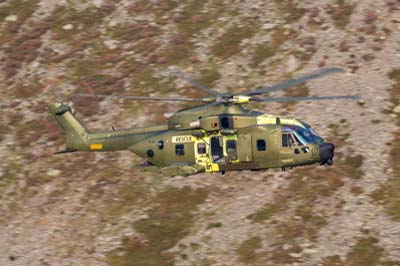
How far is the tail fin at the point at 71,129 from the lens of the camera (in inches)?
1163

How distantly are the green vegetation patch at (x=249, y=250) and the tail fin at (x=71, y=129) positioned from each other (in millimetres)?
7037

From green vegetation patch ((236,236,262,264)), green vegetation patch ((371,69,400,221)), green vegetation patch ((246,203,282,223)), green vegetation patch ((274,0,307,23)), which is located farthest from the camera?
green vegetation patch ((274,0,307,23))

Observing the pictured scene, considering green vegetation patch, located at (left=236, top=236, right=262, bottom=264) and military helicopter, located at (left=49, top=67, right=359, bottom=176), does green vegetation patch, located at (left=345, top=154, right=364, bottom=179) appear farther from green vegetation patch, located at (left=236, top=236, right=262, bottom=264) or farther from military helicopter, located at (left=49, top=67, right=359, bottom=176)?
green vegetation patch, located at (left=236, top=236, right=262, bottom=264)

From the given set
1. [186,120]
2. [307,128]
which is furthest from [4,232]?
[307,128]

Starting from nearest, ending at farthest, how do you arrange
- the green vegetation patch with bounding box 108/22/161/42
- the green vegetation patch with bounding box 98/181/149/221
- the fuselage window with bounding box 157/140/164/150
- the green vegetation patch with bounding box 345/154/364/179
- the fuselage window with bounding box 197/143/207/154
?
the fuselage window with bounding box 197/143/207/154
the fuselage window with bounding box 157/140/164/150
the green vegetation patch with bounding box 345/154/364/179
the green vegetation patch with bounding box 98/181/149/221
the green vegetation patch with bounding box 108/22/161/42

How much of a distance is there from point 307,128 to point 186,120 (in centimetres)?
435

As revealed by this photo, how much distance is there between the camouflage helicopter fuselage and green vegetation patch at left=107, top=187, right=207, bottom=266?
3.86m

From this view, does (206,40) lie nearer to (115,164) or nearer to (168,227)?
(115,164)

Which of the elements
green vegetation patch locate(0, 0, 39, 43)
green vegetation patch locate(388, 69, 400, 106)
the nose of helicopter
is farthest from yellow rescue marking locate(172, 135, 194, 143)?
Result: green vegetation patch locate(0, 0, 39, 43)

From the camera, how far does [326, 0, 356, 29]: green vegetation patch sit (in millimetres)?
40800

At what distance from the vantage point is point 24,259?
101ft

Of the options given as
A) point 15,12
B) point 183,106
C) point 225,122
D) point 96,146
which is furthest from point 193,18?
point 225,122

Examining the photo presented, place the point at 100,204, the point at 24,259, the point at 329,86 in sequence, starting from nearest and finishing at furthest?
the point at 24,259, the point at 100,204, the point at 329,86

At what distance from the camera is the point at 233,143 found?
2719 centimetres
